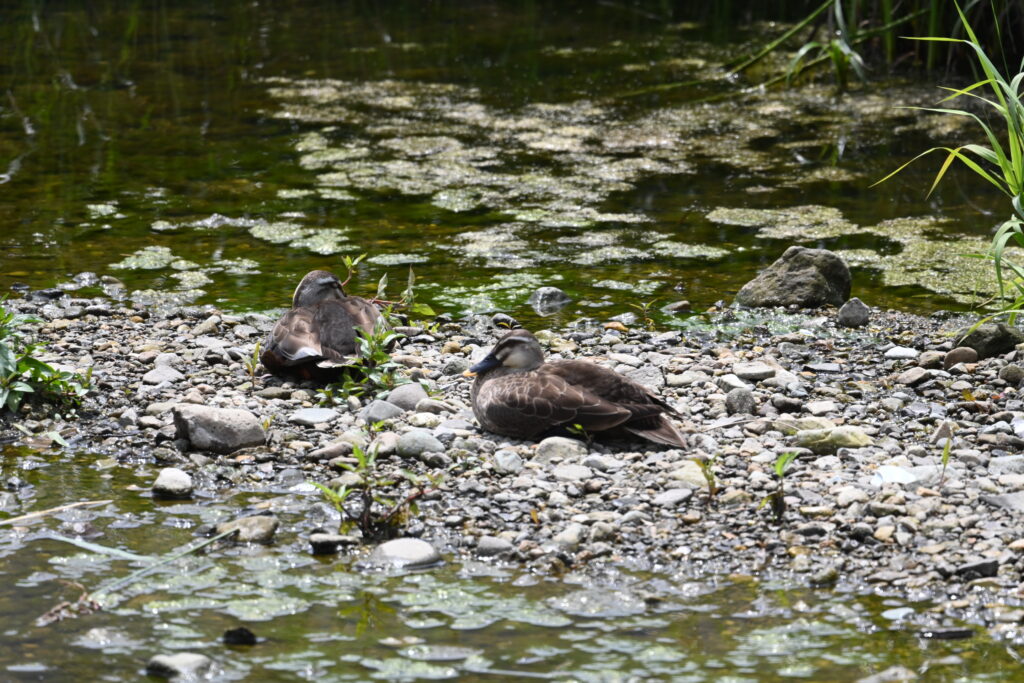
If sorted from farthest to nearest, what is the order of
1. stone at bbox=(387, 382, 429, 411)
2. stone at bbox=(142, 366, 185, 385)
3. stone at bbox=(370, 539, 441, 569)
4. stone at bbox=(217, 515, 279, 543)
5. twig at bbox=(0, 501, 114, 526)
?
stone at bbox=(142, 366, 185, 385) < stone at bbox=(387, 382, 429, 411) < twig at bbox=(0, 501, 114, 526) < stone at bbox=(217, 515, 279, 543) < stone at bbox=(370, 539, 441, 569)

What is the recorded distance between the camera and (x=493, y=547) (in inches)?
163

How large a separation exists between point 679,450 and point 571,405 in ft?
1.46

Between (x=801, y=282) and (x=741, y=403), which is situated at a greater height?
(x=801, y=282)

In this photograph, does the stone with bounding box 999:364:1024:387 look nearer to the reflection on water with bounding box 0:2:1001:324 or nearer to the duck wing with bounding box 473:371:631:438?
the reflection on water with bounding box 0:2:1001:324

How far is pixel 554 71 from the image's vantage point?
13.1m

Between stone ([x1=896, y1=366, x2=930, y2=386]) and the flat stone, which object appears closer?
the flat stone

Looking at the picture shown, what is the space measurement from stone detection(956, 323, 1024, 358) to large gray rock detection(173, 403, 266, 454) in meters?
3.20

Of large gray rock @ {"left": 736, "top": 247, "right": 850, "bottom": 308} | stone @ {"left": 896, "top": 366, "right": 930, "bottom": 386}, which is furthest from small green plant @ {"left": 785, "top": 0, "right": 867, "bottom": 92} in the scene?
stone @ {"left": 896, "top": 366, "right": 930, "bottom": 386}

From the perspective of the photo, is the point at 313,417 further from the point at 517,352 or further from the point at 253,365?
the point at 517,352

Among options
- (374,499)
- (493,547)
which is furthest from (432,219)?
(493,547)

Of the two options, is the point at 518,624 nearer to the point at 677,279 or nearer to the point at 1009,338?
the point at 1009,338

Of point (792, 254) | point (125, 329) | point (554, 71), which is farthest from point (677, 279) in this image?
point (554, 71)

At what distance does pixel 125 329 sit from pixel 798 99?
7.20m

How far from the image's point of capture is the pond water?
3598 millimetres
